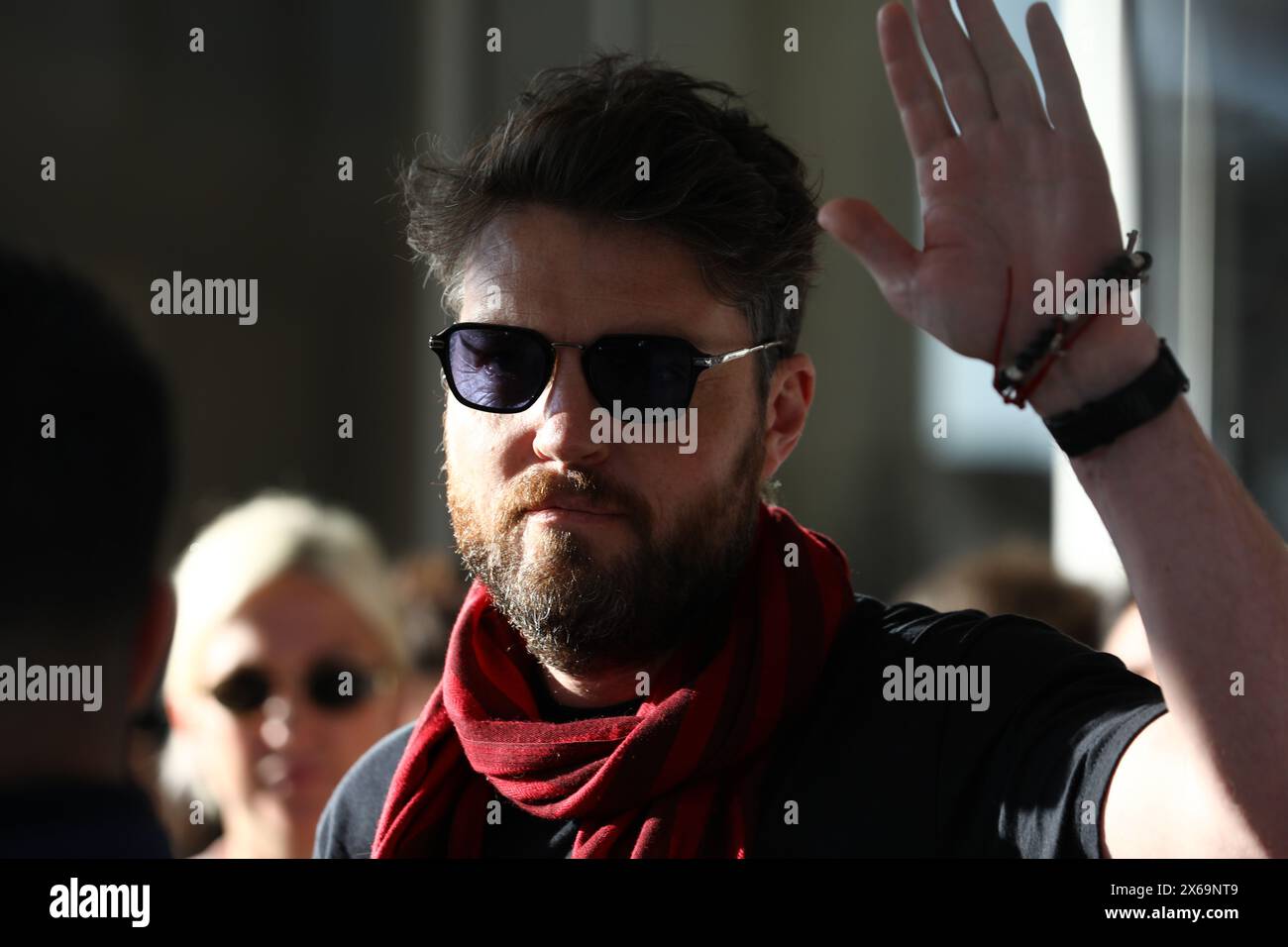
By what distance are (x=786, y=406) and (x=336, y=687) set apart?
1.38 m

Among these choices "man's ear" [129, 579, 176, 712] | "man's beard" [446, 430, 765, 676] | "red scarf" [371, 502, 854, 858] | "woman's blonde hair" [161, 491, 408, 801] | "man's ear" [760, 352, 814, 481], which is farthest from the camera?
"woman's blonde hair" [161, 491, 408, 801]

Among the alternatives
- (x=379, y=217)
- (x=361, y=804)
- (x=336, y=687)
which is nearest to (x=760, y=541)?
(x=361, y=804)

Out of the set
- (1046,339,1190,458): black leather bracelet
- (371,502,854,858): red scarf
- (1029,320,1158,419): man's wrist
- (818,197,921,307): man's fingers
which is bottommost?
(371,502,854,858): red scarf

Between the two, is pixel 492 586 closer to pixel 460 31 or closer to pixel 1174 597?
pixel 1174 597

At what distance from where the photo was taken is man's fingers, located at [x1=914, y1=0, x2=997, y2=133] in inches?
54.4

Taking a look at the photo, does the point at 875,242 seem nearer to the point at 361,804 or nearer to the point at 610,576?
the point at 610,576

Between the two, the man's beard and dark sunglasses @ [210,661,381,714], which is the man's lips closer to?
the man's beard

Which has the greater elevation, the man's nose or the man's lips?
the man's nose

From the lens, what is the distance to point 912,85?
4.68 ft

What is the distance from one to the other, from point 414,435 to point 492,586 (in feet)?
10.5

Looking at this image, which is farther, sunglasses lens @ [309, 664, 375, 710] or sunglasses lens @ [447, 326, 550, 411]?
sunglasses lens @ [309, 664, 375, 710]

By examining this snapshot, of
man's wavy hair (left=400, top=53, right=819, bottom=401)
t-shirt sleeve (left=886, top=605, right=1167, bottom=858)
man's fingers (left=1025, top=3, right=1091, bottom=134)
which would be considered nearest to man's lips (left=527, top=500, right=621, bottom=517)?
man's wavy hair (left=400, top=53, right=819, bottom=401)

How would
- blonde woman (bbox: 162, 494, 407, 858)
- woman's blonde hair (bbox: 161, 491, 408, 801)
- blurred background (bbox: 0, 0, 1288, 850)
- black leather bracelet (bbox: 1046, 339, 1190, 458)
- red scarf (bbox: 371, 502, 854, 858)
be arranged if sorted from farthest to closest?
blurred background (bbox: 0, 0, 1288, 850) < woman's blonde hair (bbox: 161, 491, 408, 801) < blonde woman (bbox: 162, 494, 407, 858) < red scarf (bbox: 371, 502, 854, 858) < black leather bracelet (bbox: 1046, 339, 1190, 458)

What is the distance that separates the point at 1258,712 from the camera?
4.15ft
